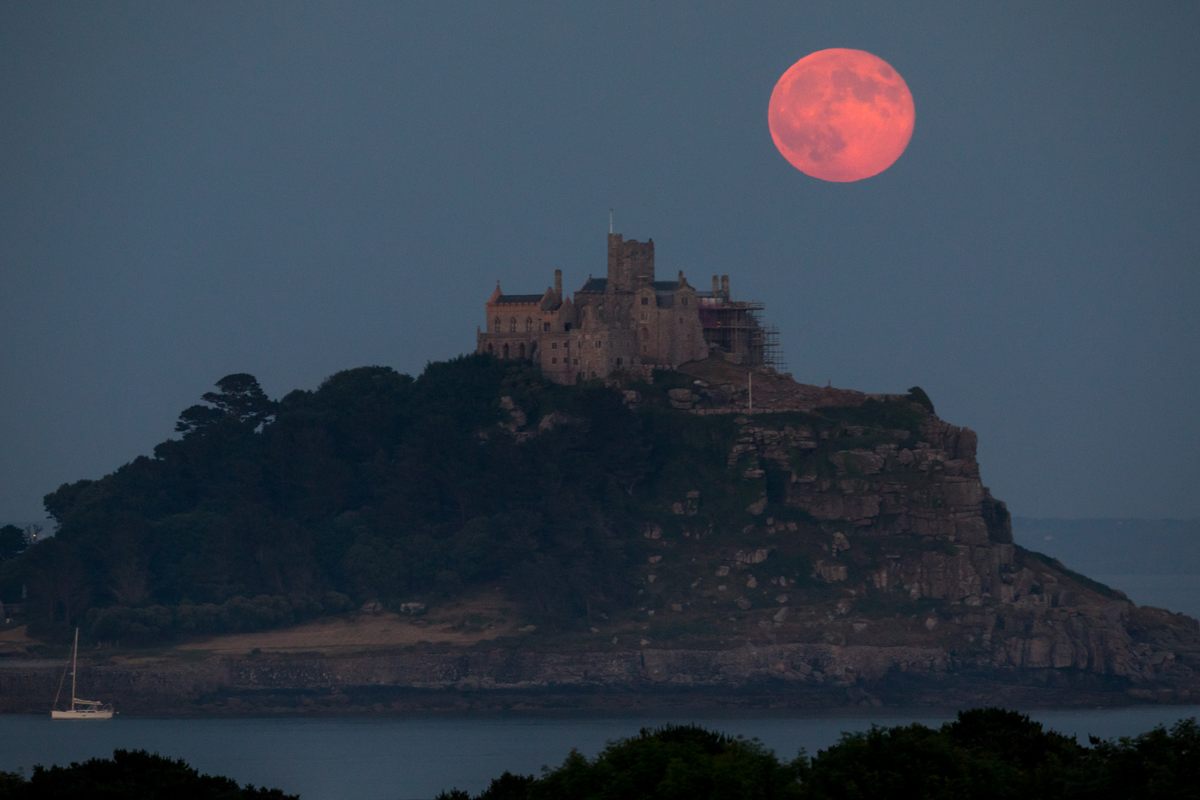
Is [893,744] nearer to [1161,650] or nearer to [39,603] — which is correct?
[1161,650]

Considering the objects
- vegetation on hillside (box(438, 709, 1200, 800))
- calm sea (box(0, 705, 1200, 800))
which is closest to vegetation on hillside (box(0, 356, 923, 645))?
calm sea (box(0, 705, 1200, 800))

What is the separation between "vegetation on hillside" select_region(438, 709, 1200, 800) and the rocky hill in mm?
93658

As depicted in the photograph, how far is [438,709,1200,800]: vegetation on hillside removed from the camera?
252ft

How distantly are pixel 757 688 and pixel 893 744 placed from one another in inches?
3844

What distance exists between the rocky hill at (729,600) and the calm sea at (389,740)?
4.77m

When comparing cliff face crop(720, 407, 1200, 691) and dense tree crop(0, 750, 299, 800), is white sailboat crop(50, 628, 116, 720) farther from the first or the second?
dense tree crop(0, 750, 299, 800)

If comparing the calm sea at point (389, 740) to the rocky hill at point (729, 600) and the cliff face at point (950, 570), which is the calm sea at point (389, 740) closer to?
the rocky hill at point (729, 600)

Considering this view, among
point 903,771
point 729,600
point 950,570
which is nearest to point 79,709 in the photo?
point 729,600

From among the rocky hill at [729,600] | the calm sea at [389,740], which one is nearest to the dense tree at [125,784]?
the calm sea at [389,740]

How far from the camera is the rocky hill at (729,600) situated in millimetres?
180000

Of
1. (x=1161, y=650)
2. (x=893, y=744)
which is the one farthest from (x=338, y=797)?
(x=1161, y=650)

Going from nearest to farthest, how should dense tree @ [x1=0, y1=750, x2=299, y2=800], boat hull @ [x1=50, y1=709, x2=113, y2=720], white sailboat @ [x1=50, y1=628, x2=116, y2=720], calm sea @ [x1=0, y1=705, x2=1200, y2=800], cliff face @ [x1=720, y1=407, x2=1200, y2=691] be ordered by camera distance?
dense tree @ [x1=0, y1=750, x2=299, y2=800]
calm sea @ [x1=0, y1=705, x2=1200, y2=800]
boat hull @ [x1=50, y1=709, x2=113, y2=720]
white sailboat @ [x1=50, y1=628, x2=116, y2=720]
cliff face @ [x1=720, y1=407, x2=1200, y2=691]

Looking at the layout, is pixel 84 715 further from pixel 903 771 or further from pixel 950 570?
pixel 903 771

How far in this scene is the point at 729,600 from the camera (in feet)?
605
